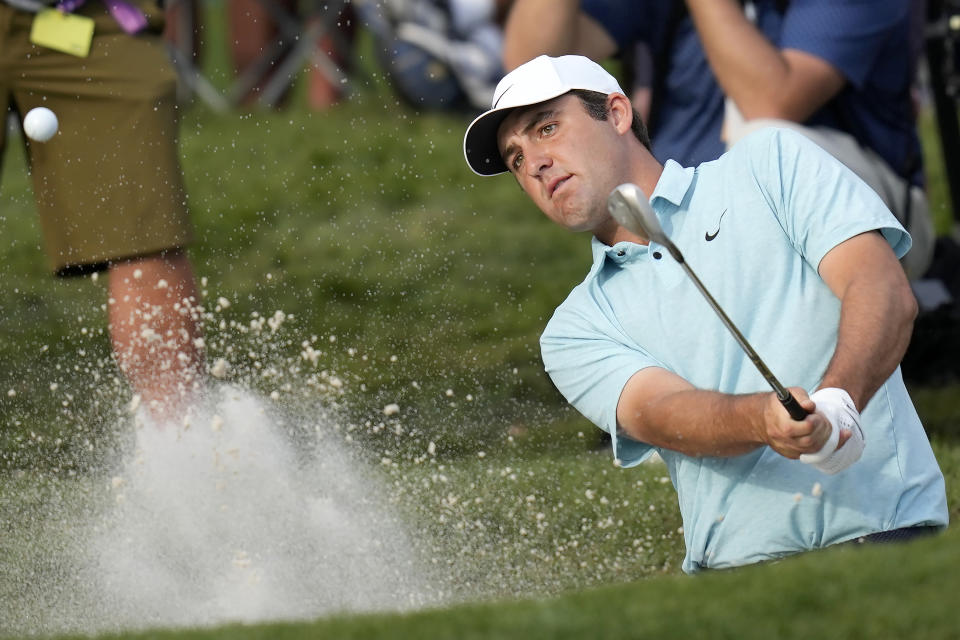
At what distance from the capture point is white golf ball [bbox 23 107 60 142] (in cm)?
434

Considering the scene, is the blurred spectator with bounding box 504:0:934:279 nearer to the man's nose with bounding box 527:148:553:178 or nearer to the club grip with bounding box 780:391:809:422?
the man's nose with bounding box 527:148:553:178

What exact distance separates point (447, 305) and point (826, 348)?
3729mm

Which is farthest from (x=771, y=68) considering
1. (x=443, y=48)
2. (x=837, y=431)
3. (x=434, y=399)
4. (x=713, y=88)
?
(x=443, y=48)

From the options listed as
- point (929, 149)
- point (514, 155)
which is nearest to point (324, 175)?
point (929, 149)

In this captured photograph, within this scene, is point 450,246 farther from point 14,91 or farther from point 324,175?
point 14,91

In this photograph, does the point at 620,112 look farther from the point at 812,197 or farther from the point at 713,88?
the point at 713,88

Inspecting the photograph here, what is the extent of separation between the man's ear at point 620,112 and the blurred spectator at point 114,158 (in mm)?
1603

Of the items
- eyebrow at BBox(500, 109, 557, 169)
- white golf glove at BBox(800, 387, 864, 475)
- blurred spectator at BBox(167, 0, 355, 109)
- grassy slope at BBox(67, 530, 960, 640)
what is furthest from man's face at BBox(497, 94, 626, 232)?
blurred spectator at BBox(167, 0, 355, 109)

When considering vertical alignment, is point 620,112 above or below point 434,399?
above

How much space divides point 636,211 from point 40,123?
7.36 ft

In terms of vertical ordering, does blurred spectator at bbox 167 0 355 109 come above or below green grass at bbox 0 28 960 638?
below

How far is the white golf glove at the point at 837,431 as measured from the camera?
102 inches

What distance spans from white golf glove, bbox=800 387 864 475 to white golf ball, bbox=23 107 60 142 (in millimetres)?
2433

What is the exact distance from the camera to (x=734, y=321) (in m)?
2.95
